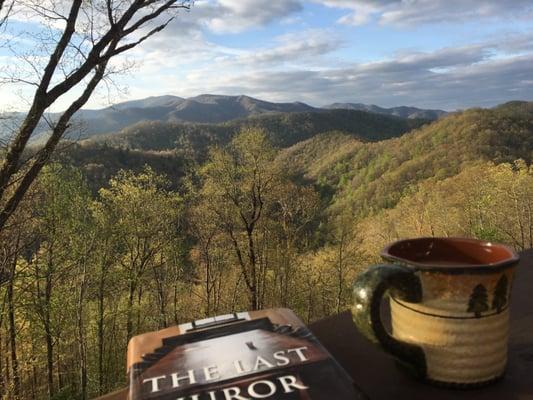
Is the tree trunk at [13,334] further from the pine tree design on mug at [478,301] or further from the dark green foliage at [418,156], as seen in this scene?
the dark green foliage at [418,156]

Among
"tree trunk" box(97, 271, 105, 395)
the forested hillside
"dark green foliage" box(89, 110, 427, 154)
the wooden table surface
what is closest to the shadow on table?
the wooden table surface

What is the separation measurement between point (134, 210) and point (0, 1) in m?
12.7

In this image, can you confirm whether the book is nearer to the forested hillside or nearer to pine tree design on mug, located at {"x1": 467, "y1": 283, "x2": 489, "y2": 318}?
pine tree design on mug, located at {"x1": 467, "y1": 283, "x2": 489, "y2": 318}

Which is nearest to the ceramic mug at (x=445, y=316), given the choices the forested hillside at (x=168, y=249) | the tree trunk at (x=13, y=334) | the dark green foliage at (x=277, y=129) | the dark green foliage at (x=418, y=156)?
the forested hillside at (x=168, y=249)

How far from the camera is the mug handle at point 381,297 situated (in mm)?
905

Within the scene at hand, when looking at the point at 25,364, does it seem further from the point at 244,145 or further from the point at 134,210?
the point at 244,145

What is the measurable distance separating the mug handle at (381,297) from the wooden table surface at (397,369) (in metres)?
0.05

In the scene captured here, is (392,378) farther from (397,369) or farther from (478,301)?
(478,301)

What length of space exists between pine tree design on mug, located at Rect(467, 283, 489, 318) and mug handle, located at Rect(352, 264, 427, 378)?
0.33ft

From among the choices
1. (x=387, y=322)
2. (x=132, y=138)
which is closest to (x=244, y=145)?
(x=387, y=322)

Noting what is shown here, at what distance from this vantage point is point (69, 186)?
12.8m

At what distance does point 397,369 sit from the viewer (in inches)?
40.4

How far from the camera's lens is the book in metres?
0.80

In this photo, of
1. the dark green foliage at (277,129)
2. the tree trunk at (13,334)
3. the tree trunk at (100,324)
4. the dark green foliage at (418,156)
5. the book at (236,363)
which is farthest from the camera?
the dark green foliage at (277,129)
